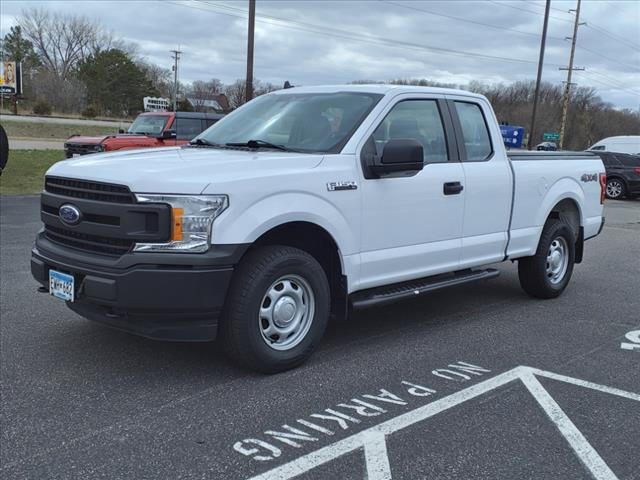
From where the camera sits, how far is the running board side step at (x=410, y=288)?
4660mm

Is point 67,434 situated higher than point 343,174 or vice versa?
point 343,174

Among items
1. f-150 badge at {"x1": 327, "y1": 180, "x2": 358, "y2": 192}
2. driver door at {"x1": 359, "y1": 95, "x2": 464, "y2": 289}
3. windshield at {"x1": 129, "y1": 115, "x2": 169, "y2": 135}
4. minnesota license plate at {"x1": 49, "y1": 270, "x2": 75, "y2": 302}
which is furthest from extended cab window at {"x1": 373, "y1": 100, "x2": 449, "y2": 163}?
windshield at {"x1": 129, "y1": 115, "x2": 169, "y2": 135}

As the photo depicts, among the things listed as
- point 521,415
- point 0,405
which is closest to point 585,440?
point 521,415

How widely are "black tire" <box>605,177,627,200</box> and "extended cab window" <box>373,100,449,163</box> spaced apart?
1954cm

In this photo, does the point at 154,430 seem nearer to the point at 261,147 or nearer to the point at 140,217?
the point at 140,217

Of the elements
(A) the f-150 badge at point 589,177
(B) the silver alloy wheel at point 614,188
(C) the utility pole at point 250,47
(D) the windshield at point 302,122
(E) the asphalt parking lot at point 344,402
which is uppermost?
(C) the utility pole at point 250,47

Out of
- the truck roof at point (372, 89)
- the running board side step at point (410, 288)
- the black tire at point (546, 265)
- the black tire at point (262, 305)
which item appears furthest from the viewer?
the black tire at point (546, 265)

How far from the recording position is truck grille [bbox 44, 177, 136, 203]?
376 centimetres

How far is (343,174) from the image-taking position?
14.5ft

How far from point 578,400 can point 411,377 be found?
1070 mm

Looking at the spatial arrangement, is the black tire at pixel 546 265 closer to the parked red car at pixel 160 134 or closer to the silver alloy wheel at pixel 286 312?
the silver alloy wheel at pixel 286 312

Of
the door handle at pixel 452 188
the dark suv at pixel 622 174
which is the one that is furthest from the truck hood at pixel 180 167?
the dark suv at pixel 622 174

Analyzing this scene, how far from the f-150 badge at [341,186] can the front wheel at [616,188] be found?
2072cm

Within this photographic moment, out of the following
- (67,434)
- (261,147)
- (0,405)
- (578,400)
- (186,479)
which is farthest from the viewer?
(261,147)
